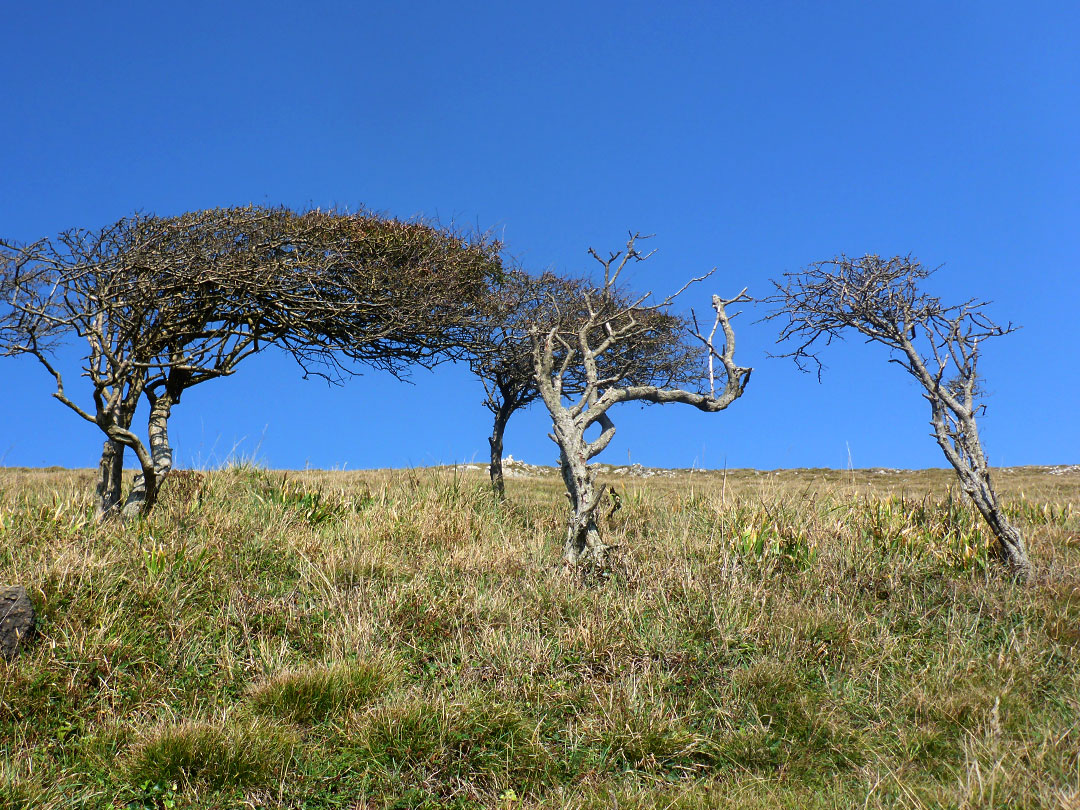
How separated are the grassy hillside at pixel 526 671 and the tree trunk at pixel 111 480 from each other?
0.51m

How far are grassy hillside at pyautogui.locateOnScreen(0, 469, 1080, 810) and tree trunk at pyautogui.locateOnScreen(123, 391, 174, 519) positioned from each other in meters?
0.38

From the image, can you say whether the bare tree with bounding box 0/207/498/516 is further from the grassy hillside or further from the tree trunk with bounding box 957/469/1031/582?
the tree trunk with bounding box 957/469/1031/582

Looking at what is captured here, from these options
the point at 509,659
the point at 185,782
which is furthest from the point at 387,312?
the point at 185,782

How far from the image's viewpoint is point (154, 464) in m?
9.67

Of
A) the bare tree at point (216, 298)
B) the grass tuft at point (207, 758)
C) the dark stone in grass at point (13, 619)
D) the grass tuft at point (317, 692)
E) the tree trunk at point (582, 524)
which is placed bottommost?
the grass tuft at point (207, 758)

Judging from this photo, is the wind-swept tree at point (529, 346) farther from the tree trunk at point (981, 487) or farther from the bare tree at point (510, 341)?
the tree trunk at point (981, 487)

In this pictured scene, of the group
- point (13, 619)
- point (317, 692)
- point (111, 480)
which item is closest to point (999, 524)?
point (317, 692)

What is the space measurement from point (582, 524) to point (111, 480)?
21.7 feet

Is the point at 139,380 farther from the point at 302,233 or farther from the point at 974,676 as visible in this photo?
the point at 974,676

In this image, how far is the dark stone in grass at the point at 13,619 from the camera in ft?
18.3

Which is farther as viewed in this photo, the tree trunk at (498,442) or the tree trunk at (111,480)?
the tree trunk at (498,442)

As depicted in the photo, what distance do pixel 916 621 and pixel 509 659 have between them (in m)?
4.18

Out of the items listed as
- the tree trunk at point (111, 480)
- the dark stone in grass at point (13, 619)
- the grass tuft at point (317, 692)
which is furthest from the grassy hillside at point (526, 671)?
the tree trunk at point (111, 480)

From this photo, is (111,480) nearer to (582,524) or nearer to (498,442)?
(582,524)
